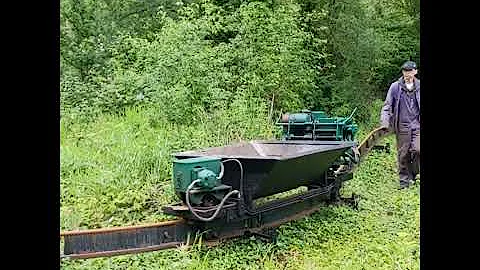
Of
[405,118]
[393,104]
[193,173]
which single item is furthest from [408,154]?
[193,173]

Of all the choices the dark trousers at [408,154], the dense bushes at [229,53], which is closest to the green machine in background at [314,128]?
the dark trousers at [408,154]

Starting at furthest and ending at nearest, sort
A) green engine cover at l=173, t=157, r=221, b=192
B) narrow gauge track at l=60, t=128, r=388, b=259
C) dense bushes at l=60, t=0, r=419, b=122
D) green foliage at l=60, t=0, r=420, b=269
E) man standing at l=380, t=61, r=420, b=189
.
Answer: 1. dense bushes at l=60, t=0, r=419, b=122
2. man standing at l=380, t=61, r=420, b=189
3. green foliage at l=60, t=0, r=420, b=269
4. green engine cover at l=173, t=157, r=221, b=192
5. narrow gauge track at l=60, t=128, r=388, b=259

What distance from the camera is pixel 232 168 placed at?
4676 millimetres

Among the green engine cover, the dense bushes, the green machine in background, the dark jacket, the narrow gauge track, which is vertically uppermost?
the dense bushes

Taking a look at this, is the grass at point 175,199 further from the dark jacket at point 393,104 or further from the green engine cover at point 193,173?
the dark jacket at point 393,104

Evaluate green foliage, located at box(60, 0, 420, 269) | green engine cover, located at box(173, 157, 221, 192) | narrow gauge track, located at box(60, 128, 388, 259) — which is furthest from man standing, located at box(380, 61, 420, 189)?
green engine cover, located at box(173, 157, 221, 192)

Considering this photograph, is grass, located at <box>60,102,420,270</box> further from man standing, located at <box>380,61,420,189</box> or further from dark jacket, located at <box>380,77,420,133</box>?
dark jacket, located at <box>380,77,420,133</box>

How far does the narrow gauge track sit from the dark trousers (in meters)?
2.37

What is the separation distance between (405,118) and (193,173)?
346cm

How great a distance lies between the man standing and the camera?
673cm

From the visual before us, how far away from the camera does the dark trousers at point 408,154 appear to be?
677 centimetres

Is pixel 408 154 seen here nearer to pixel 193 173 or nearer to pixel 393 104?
pixel 393 104

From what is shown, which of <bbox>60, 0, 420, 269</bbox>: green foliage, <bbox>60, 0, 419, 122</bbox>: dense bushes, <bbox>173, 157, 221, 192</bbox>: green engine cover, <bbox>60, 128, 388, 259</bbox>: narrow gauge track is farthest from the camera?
<bbox>60, 0, 419, 122</bbox>: dense bushes
